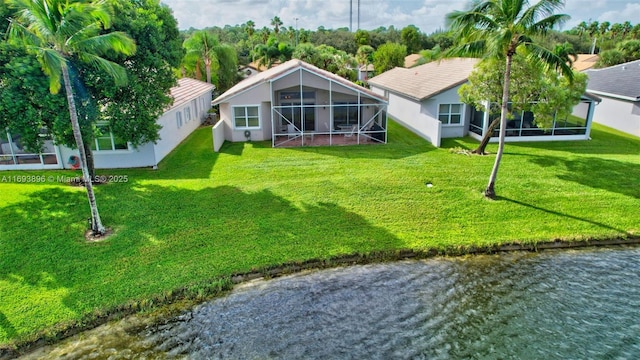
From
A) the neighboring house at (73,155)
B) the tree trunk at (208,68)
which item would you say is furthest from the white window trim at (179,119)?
the tree trunk at (208,68)

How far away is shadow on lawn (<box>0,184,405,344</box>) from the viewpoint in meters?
10.1

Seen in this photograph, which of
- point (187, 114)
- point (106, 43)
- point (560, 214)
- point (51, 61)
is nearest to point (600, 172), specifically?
point (560, 214)

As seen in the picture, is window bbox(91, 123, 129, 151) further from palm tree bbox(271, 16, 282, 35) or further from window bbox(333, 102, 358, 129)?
palm tree bbox(271, 16, 282, 35)

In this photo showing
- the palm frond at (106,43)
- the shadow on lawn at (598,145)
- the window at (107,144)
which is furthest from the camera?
the shadow on lawn at (598,145)

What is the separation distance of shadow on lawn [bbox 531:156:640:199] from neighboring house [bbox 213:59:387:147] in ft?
29.2

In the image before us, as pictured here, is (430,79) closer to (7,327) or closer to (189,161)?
(189,161)

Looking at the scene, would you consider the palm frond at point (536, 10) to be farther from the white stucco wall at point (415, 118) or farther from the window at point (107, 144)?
the window at point (107, 144)

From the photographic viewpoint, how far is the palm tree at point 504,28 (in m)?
12.3

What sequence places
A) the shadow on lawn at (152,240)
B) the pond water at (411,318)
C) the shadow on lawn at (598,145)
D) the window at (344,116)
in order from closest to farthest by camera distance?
the pond water at (411,318) → the shadow on lawn at (152,240) → the shadow on lawn at (598,145) → the window at (344,116)

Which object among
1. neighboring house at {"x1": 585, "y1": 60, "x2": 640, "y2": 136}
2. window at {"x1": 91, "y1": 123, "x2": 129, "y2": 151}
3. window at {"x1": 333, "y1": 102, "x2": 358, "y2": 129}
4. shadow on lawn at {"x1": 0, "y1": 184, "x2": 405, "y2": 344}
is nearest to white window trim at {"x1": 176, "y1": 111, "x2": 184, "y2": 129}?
window at {"x1": 91, "y1": 123, "x2": 129, "y2": 151}

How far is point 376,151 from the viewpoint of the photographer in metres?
21.1

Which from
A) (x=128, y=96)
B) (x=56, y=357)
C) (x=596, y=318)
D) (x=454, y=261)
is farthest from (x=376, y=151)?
(x=56, y=357)

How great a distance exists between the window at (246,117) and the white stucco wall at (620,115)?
23.1 m

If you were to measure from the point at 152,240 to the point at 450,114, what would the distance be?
1849 centimetres
